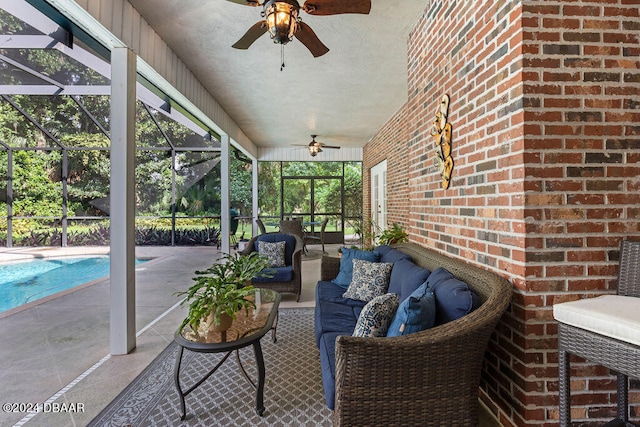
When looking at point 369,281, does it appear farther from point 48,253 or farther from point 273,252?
point 48,253

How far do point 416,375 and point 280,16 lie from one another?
213 cm

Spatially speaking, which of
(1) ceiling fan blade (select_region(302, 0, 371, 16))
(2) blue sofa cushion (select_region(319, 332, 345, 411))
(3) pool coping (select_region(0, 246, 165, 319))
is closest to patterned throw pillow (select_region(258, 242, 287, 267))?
(2) blue sofa cushion (select_region(319, 332, 345, 411))

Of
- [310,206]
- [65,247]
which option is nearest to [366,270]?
[310,206]

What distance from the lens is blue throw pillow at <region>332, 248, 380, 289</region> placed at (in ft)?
9.94

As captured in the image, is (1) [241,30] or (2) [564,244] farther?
(1) [241,30]

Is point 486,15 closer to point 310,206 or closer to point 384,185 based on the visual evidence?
point 384,185

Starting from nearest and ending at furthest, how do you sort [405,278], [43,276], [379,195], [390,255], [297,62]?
1. [405,278]
2. [390,255]
3. [297,62]
4. [43,276]
5. [379,195]

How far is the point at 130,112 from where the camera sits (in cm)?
256

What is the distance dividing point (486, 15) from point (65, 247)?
35.5ft

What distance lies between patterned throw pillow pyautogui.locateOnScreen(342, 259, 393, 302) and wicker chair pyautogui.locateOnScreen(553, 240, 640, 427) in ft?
4.54

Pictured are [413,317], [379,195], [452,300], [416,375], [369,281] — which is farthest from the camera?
[379,195]

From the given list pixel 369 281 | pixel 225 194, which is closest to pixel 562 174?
pixel 369 281

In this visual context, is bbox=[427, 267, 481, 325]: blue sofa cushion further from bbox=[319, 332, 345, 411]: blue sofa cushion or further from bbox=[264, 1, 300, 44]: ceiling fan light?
bbox=[264, 1, 300, 44]: ceiling fan light

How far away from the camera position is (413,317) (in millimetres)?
1438
